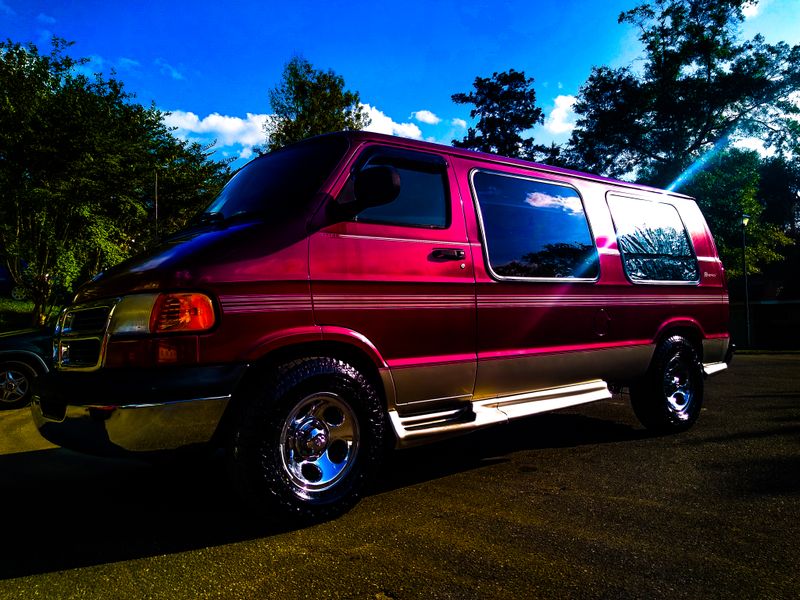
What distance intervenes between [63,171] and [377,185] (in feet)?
46.7

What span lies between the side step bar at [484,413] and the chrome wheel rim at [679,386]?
970 millimetres

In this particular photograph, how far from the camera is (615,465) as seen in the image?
13.2ft

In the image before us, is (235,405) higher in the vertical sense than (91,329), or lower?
lower

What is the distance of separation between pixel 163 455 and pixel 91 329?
0.76 metres

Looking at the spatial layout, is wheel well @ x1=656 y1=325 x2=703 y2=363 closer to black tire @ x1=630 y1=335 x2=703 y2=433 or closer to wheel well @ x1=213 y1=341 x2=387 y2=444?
black tire @ x1=630 y1=335 x2=703 y2=433

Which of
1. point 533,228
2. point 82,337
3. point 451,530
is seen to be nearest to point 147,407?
point 82,337

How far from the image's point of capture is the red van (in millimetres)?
2684

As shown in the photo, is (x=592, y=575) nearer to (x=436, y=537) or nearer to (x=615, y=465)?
(x=436, y=537)

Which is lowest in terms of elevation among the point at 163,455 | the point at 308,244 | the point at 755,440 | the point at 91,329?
the point at 755,440

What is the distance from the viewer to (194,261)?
2.78 metres

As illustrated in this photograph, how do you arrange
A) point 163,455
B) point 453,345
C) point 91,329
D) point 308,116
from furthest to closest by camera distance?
point 308,116, point 453,345, point 91,329, point 163,455

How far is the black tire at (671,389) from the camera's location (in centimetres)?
497

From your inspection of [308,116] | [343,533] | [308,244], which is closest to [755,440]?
[343,533]

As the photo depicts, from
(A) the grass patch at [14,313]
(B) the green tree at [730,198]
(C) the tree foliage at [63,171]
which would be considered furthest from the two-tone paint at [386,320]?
(B) the green tree at [730,198]
